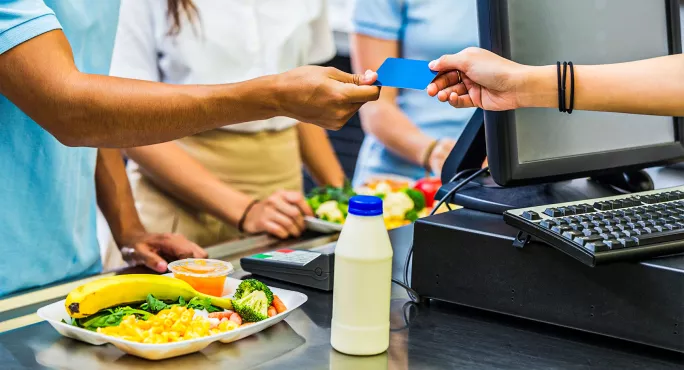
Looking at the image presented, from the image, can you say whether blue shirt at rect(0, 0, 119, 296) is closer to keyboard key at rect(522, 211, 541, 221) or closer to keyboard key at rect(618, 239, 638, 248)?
keyboard key at rect(522, 211, 541, 221)

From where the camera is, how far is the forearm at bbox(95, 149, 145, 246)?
2033 mm

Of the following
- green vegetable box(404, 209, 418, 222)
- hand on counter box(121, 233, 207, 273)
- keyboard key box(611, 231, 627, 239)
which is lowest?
green vegetable box(404, 209, 418, 222)

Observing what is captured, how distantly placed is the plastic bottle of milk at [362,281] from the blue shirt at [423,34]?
2.00 meters

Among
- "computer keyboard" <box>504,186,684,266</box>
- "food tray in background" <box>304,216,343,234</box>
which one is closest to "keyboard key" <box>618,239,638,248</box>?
"computer keyboard" <box>504,186,684,266</box>

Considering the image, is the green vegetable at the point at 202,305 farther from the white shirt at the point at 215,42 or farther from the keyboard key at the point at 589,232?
the white shirt at the point at 215,42

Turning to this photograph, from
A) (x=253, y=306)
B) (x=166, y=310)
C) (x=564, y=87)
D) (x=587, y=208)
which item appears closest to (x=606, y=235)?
(x=587, y=208)

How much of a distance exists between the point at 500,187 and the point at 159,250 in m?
0.79

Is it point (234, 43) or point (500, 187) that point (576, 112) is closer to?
point (500, 187)

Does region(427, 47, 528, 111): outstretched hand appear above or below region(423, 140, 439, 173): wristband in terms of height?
above

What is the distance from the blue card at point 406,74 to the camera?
130 cm

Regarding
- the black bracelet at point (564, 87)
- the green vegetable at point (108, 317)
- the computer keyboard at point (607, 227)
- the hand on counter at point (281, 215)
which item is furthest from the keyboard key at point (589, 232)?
the hand on counter at point (281, 215)

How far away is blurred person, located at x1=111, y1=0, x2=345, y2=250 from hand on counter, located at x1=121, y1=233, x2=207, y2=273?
495mm

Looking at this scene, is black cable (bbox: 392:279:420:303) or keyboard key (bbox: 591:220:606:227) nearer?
keyboard key (bbox: 591:220:606:227)

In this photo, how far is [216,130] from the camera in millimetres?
2730
